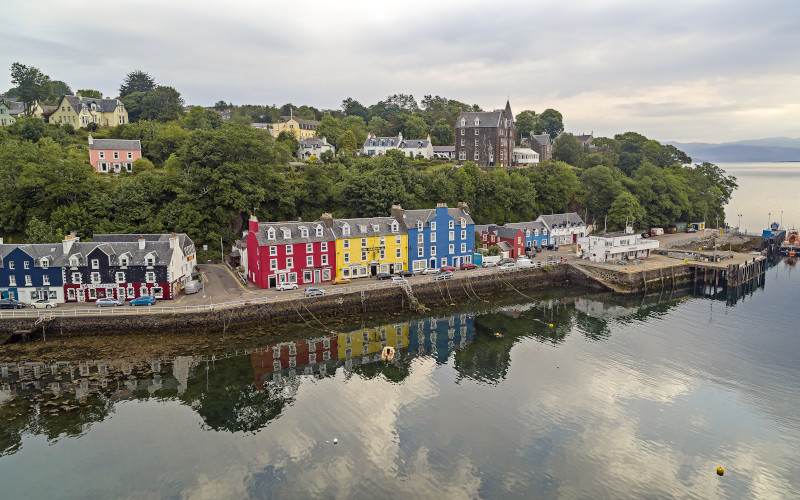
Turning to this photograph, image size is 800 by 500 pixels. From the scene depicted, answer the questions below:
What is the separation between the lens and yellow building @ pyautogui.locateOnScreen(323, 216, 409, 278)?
47.9 m

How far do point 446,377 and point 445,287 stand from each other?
17289 mm

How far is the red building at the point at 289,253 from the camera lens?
44.4 m

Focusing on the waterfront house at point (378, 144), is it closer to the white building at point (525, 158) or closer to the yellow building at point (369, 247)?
the white building at point (525, 158)

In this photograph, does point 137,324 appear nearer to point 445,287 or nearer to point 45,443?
point 45,443

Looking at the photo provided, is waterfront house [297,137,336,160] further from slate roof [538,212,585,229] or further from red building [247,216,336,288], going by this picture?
red building [247,216,336,288]

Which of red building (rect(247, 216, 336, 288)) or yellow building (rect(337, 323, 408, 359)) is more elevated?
red building (rect(247, 216, 336, 288))

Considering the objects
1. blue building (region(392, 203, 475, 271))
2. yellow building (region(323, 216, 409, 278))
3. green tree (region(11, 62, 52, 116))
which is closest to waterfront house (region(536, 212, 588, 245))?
blue building (region(392, 203, 475, 271))

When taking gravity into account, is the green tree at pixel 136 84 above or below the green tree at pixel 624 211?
above

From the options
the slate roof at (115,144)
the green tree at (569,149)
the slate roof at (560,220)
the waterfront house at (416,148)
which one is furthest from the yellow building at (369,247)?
the green tree at (569,149)

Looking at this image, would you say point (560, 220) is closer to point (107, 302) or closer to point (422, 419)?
point (422, 419)

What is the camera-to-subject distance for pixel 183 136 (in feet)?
244

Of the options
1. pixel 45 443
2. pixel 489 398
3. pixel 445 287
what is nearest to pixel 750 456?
pixel 489 398

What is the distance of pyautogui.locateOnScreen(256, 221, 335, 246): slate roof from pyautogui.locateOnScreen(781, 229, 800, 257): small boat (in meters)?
72.0

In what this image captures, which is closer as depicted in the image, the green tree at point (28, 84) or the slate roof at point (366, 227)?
the slate roof at point (366, 227)
